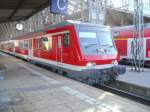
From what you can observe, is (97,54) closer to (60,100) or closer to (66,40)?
(66,40)

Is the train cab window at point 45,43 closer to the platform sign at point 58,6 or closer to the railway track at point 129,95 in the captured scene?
the platform sign at point 58,6

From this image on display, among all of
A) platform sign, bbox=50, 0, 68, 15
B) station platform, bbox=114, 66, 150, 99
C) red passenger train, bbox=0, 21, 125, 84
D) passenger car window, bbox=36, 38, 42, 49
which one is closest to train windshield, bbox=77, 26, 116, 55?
red passenger train, bbox=0, 21, 125, 84

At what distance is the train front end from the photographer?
9.70m

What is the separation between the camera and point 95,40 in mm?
10375

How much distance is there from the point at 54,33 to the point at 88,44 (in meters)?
2.67

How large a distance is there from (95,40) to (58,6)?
2.75 metres

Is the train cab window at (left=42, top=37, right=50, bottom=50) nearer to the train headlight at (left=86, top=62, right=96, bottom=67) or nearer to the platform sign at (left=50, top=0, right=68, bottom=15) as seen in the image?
the platform sign at (left=50, top=0, right=68, bottom=15)

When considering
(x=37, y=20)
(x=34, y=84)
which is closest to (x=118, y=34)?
(x=34, y=84)

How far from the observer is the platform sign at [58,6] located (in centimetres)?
1161

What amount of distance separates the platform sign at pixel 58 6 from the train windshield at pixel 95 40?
2071mm

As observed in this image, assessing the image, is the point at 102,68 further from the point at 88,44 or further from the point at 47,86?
the point at 47,86

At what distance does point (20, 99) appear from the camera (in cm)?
689

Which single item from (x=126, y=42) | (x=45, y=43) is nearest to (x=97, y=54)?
(x=45, y=43)

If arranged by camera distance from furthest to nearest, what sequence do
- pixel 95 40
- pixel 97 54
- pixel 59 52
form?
pixel 59 52 → pixel 95 40 → pixel 97 54
